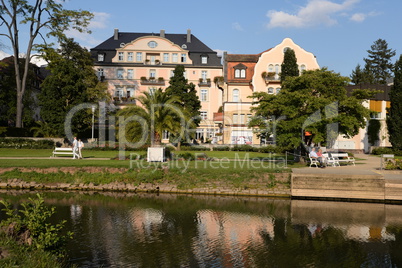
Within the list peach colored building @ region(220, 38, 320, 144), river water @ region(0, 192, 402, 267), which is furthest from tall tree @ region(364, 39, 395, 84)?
river water @ region(0, 192, 402, 267)

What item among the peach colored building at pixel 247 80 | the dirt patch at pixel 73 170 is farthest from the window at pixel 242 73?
the dirt patch at pixel 73 170

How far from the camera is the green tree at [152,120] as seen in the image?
95.8 feet

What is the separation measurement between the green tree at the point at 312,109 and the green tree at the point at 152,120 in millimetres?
6608

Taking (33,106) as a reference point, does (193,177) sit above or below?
below

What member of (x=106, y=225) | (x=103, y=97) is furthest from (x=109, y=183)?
(x=103, y=97)

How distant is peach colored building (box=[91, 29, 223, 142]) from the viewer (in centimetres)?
6319

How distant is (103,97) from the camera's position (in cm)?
5494

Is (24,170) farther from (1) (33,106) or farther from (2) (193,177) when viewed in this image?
(1) (33,106)

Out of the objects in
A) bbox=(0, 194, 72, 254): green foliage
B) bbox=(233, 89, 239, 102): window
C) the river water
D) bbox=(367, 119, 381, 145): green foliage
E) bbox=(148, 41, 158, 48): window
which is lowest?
the river water

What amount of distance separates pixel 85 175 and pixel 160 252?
1373cm

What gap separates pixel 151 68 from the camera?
63781 millimetres

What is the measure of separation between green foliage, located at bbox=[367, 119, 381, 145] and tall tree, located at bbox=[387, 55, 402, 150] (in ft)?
20.8

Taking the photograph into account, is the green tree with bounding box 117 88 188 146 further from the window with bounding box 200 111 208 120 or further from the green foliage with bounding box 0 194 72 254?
the window with bounding box 200 111 208 120

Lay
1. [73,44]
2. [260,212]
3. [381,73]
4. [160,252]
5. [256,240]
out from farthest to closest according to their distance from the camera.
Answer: [381,73], [73,44], [260,212], [256,240], [160,252]
